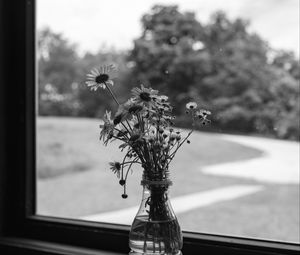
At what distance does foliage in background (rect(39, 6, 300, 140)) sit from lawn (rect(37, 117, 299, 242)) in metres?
0.09

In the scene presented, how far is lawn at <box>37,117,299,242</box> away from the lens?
4.35ft

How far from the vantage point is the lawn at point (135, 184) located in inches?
52.2

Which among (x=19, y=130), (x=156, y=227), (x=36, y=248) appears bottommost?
(x=36, y=248)

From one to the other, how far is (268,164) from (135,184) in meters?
0.44

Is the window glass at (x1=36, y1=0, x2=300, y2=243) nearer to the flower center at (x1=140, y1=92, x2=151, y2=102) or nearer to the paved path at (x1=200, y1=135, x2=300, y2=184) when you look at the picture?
the paved path at (x1=200, y1=135, x2=300, y2=184)

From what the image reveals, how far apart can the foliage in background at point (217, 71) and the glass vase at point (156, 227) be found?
0.40 meters

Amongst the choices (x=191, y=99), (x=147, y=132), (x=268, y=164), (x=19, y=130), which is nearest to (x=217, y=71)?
(x=191, y=99)

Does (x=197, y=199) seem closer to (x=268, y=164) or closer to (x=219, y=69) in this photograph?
(x=268, y=164)

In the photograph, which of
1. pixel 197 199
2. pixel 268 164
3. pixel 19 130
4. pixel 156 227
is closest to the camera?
pixel 156 227

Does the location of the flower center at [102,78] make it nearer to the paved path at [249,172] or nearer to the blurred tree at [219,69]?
the blurred tree at [219,69]

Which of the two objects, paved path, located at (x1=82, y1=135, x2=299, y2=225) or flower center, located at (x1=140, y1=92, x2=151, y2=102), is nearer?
flower center, located at (x1=140, y1=92, x2=151, y2=102)

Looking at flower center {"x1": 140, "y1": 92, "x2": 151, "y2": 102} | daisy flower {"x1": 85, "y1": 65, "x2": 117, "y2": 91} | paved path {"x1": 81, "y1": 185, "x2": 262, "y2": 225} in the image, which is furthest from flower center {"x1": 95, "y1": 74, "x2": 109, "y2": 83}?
paved path {"x1": 81, "y1": 185, "x2": 262, "y2": 225}

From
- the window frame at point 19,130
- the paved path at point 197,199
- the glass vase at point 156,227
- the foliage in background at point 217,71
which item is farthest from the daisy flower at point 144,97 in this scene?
the window frame at point 19,130

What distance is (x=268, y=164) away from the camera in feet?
4.38
